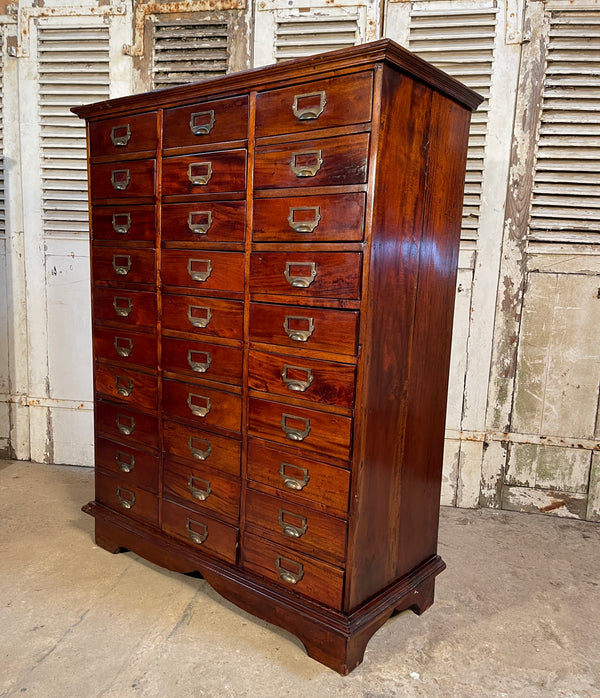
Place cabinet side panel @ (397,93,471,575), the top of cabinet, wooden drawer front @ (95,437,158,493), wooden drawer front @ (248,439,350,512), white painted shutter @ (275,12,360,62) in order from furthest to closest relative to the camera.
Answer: white painted shutter @ (275,12,360,62) < wooden drawer front @ (95,437,158,493) < cabinet side panel @ (397,93,471,575) < wooden drawer front @ (248,439,350,512) < the top of cabinet

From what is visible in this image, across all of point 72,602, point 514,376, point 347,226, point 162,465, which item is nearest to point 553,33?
point 514,376

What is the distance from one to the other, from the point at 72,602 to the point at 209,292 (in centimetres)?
129

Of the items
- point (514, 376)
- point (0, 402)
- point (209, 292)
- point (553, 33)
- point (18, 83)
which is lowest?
point (0, 402)

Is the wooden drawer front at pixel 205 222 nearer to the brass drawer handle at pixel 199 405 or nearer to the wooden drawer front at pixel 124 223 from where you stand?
the wooden drawer front at pixel 124 223

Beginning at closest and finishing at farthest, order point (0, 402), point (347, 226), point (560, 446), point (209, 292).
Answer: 1. point (347, 226)
2. point (209, 292)
3. point (560, 446)
4. point (0, 402)

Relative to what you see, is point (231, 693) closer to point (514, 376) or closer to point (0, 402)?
point (514, 376)

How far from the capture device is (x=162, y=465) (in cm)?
235

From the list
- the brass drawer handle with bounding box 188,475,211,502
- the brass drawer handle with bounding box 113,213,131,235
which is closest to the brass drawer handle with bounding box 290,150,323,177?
the brass drawer handle with bounding box 113,213,131,235

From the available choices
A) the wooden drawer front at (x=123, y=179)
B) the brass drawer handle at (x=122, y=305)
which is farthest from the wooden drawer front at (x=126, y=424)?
the wooden drawer front at (x=123, y=179)

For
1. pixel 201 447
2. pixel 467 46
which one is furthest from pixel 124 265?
pixel 467 46

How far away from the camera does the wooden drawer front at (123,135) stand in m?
2.21

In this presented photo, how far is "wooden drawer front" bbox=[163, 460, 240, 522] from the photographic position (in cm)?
213

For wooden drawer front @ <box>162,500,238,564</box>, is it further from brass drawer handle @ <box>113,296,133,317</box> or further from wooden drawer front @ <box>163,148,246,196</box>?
wooden drawer front @ <box>163,148,246,196</box>

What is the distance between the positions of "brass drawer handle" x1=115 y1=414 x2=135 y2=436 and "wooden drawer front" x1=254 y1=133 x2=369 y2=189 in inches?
45.7
